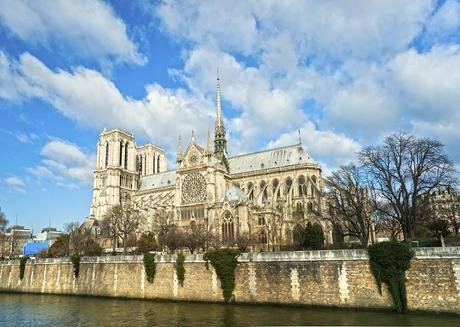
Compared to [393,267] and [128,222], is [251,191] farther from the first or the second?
[393,267]

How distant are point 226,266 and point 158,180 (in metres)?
59.9

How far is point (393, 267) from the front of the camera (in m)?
22.9

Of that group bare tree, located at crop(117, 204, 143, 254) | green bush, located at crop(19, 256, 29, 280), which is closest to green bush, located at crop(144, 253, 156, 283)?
green bush, located at crop(19, 256, 29, 280)

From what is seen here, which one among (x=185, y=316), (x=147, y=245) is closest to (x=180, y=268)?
(x=185, y=316)

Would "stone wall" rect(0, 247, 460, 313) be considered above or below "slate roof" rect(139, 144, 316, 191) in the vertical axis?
below

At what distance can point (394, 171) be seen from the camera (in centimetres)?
3109

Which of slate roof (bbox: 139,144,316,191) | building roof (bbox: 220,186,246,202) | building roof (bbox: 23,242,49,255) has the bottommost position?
building roof (bbox: 23,242,49,255)

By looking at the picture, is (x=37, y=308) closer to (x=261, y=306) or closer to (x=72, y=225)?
(x=261, y=306)

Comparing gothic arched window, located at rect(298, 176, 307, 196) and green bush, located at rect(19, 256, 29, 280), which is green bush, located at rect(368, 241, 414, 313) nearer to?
gothic arched window, located at rect(298, 176, 307, 196)

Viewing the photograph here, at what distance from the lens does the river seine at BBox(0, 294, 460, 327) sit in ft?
69.5

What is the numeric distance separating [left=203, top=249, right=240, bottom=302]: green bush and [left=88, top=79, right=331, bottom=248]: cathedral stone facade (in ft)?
62.4

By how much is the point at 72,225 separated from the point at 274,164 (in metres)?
42.8

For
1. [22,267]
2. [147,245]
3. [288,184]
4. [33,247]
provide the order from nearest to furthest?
[22,267] → [147,245] → [288,184] → [33,247]

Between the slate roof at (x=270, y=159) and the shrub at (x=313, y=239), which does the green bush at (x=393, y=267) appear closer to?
the shrub at (x=313, y=239)
